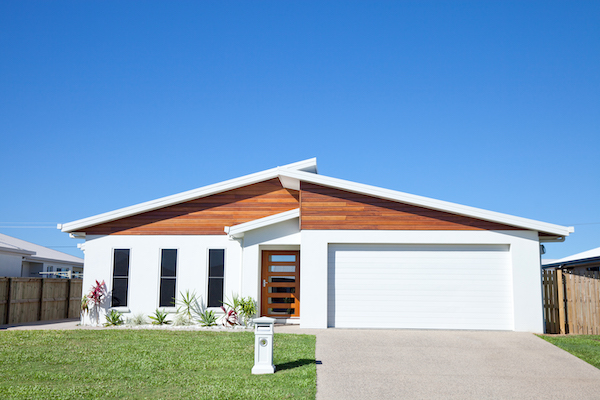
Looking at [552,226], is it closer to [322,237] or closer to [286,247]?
[322,237]

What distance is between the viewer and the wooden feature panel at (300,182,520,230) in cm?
1401

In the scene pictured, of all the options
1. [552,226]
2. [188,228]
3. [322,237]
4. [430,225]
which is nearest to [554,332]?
[552,226]

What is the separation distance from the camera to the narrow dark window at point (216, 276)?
611 inches

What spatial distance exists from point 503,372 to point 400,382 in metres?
2.19

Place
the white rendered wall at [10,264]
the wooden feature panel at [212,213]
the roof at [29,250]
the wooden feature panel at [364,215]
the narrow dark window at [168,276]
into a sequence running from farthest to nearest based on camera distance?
1. the roof at [29,250]
2. the white rendered wall at [10,264]
3. the wooden feature panel at [212,213]
4. the narrow dark window at [168,276]
5. the wooden feature panel at [364,215]

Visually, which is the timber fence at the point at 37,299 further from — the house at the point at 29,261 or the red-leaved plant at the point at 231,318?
the red-leaved plant at the point at 231,318

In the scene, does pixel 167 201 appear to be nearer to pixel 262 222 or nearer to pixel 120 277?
pixel 120 277

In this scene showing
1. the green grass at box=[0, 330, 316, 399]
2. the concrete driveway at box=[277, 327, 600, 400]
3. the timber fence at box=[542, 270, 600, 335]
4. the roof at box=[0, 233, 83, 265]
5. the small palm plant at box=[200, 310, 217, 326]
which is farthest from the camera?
the roof at box=[0, 233, 83, 265]

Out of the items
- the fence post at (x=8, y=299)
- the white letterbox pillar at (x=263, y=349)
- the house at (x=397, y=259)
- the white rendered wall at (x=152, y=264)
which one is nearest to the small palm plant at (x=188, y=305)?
the white rendered wall at (x=152, y=264)

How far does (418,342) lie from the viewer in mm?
11750

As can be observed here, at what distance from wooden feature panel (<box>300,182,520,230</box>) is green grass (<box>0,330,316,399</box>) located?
11.6ft

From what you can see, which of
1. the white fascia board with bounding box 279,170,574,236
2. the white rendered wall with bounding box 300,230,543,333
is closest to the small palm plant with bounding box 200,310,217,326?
the white rendered wall with bounding box 300,230,543,333

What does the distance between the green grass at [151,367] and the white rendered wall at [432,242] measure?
1700 mm

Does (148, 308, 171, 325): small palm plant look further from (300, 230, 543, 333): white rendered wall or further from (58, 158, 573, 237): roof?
(300, 230, 543, 333): white rendered wall
